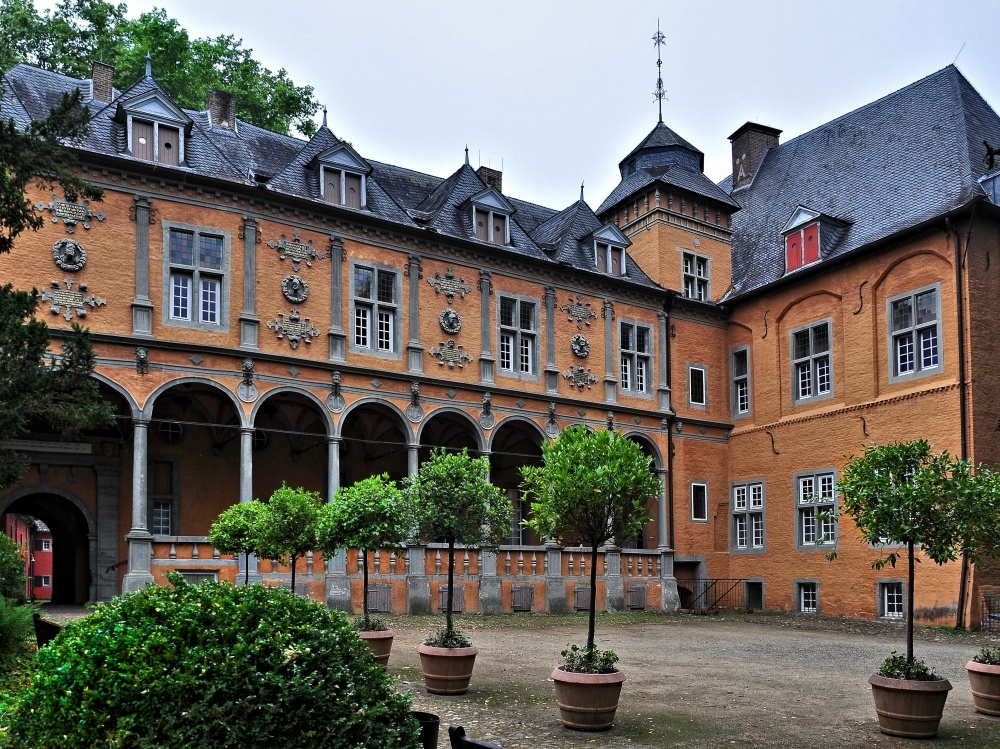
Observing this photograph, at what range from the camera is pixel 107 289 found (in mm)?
20188

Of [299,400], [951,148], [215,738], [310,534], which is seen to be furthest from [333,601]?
[951,148]

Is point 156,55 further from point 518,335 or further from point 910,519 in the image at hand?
point 910,519

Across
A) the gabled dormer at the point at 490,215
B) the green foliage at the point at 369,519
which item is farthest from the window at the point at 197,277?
the green foliage at the point at 369,519

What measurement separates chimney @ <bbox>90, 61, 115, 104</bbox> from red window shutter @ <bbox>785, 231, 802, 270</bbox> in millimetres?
18649

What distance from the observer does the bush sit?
3994 millimetres

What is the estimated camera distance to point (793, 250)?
2783cm

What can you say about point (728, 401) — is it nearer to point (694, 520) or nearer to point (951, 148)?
point (694, 520)

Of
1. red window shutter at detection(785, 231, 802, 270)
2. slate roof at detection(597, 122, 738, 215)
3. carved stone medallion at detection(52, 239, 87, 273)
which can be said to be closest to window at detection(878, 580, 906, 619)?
red window shutter at detection(785, 231, 802, 270)

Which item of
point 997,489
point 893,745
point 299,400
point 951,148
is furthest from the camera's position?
point 951,148

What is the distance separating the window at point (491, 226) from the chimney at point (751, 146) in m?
11.4

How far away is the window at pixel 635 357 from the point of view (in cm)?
2848

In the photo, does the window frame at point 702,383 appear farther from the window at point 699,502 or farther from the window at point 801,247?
the window at point 801,247

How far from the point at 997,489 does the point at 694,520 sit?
19.1 metres

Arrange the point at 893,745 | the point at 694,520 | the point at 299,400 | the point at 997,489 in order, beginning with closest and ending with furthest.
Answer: the point at 893,745, the point at 997,489, the point at 299,400, the point at 694,520
